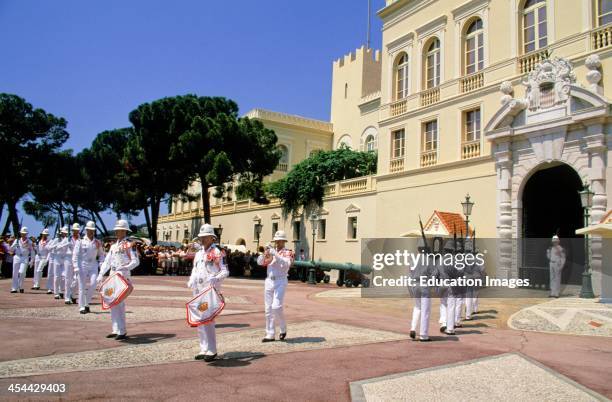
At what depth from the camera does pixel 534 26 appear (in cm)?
2047

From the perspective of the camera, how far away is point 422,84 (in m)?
25.3

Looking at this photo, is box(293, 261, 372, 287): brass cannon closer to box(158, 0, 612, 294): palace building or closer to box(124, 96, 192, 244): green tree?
box(158, 0, 612, 294): palace building

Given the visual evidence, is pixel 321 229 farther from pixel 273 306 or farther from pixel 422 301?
pixel 273 306

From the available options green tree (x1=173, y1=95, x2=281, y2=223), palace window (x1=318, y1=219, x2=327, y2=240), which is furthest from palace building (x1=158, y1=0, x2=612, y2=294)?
green tree (x1=173, y1=95, x2=281, y2=223)

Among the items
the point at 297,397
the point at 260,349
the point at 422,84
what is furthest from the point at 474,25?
the point at 297,397

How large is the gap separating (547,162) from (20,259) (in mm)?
18515

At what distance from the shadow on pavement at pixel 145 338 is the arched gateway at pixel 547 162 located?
1436cm

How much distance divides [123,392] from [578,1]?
20.0 m

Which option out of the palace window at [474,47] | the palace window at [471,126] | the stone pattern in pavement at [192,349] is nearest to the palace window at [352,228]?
the palace window at [471,126]

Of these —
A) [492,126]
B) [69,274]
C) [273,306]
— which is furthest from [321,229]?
[273,306]

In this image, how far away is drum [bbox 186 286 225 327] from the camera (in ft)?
23.3

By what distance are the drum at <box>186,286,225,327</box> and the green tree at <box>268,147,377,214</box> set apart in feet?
83.0

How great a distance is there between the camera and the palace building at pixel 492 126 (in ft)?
59.6

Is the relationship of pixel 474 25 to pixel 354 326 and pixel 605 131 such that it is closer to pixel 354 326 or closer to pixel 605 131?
pixel 605 131
